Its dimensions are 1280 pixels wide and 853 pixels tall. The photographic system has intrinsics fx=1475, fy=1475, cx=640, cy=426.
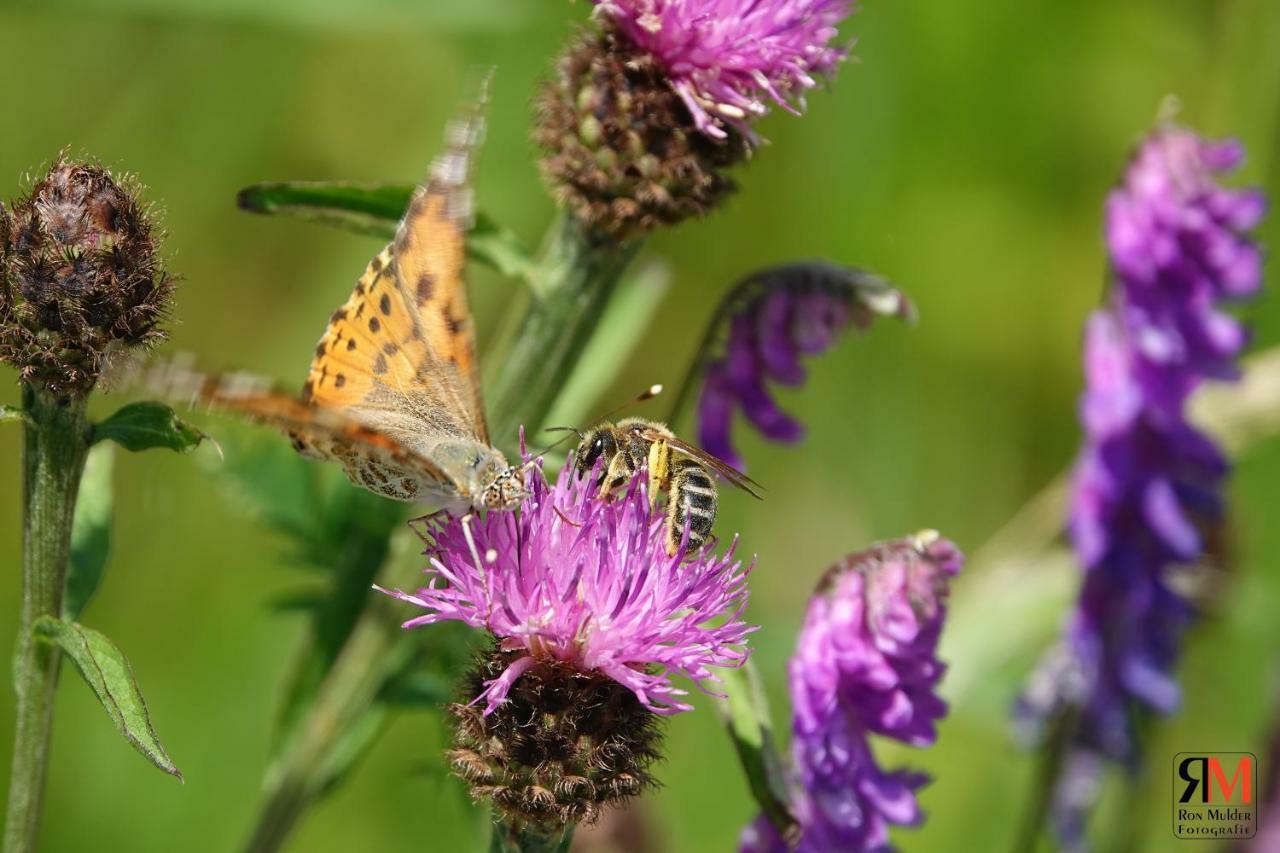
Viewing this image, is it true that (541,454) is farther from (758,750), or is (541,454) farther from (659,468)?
(758,750)

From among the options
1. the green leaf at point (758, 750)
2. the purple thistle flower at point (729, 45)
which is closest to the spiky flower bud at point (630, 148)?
the purple thistle flower at point (729, 45)

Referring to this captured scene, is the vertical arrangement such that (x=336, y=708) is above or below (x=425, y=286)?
below

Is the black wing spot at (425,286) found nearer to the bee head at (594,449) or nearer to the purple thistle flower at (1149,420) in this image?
the bee head at (594,449)

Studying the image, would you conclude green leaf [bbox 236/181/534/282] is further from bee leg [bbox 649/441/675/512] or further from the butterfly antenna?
bee leg [bbox 649/441/675/512]

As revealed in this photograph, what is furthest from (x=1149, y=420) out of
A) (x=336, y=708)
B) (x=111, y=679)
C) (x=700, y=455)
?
(x=111, y=679)

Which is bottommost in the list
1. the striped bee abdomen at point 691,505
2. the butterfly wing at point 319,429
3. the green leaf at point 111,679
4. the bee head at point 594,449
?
the green leaf at point 111,679
